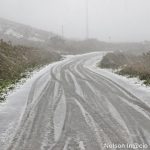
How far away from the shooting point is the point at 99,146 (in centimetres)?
764

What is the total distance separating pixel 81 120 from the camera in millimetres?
10062

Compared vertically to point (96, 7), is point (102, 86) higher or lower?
lower

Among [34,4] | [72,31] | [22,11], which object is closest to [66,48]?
[72,31]

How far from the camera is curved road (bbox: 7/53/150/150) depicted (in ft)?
26.1

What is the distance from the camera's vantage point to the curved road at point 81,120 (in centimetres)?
796

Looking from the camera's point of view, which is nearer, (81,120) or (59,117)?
(81,120)

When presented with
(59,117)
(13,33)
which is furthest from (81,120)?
(13,33)

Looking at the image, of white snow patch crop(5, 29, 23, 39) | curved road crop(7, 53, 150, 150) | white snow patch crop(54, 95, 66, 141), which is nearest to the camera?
curved road crop(7, 53, 150, 150)

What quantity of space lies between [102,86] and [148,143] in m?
9.75

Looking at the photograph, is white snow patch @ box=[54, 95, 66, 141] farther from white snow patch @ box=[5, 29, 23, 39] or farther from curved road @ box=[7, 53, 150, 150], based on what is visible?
white snow patch @ box=[5, 29, 23, 39]

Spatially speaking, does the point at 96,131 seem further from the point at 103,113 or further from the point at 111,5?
the point at 111,5

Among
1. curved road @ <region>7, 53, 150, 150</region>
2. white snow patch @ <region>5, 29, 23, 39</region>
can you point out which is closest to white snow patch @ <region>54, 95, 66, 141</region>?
curved road @ <region>7, 53, 150, 150</region>

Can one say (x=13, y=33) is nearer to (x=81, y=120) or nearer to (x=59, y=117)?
(x=59, y=117)

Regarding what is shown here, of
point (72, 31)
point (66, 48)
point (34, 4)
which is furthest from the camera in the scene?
point (34, 4)
